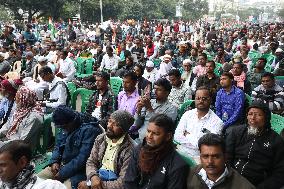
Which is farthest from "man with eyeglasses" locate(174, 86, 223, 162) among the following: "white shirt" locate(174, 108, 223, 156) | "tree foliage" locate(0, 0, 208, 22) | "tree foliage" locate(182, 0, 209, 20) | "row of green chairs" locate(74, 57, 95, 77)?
"tree foliage" locate(182, 0, 209, 20)

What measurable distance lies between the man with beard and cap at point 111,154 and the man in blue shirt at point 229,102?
182 cm

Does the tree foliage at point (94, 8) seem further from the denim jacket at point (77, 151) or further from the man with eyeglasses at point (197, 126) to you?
the man with eyeglasses at point (197, 126)

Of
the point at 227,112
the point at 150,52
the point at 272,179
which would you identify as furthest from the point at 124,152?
the point at 150,52

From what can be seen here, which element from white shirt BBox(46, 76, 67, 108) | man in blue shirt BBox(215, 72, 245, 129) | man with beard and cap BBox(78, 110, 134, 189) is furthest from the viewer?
white shirt BBox(46, 76, 67, 108)

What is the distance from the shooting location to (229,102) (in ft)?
16.6

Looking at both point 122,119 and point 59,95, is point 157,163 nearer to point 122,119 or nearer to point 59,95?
point 122,119

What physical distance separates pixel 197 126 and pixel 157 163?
45.8 inches

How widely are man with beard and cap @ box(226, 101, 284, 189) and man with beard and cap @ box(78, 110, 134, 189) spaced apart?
0.96 metres

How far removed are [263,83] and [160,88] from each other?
1.93m

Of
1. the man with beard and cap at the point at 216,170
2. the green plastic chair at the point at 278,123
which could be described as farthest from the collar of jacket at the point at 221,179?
the green plastic chair at the point at 278,123

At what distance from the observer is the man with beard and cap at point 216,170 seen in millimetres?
2679

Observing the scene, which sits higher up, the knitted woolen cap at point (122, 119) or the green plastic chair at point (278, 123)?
Result: the knitted woolen cap at point (122, 119)

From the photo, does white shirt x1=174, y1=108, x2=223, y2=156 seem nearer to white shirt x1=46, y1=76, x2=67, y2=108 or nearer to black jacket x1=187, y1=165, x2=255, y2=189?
black jacket x1=187, y1=165, x2=255, y2=189

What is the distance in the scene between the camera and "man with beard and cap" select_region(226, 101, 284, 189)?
3.20 metres
